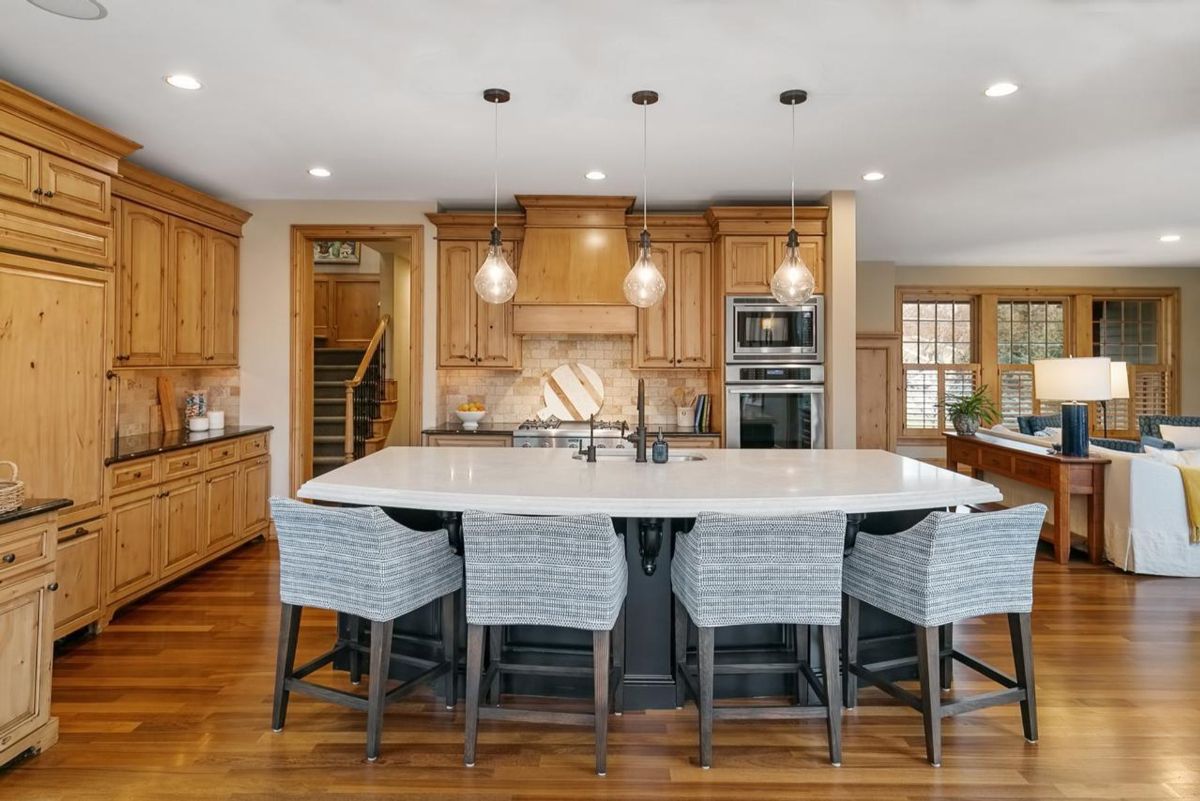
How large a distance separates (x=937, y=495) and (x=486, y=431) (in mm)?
3461

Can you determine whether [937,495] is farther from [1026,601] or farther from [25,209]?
[25,209]

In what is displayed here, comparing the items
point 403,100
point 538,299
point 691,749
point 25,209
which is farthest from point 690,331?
point 25,209

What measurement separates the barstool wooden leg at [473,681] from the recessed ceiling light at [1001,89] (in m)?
3.35

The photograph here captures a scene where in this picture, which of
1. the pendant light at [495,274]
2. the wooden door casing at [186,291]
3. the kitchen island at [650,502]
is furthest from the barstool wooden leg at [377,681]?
the wooden door casing at [186,291]

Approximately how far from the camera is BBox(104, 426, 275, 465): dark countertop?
381 centimetres

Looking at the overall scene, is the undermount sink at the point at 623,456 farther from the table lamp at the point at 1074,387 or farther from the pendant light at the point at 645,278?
the table lamp at the point at 1074,387

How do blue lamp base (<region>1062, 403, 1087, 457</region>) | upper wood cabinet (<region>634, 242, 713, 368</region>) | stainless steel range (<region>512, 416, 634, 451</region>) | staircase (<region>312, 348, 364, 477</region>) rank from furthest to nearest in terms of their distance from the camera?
staircase (<region>312, 348, 364, 477</region>) < upper wood cabinet (<region>634, 242, 713, 368</region>) < stainless steel range (<region>512, 416, 634, 451</region>) < blue lamp base (<region>1062, 403, 1087, 457</region>)

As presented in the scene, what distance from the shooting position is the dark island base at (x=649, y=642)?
8.79 feet

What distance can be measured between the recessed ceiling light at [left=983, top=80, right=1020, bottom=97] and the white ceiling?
0.15 ft

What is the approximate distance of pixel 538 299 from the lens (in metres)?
5.28

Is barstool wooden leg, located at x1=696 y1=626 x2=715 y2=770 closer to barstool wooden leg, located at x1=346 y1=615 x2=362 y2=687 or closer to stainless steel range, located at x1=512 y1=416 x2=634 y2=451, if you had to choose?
barstool wooden leg, located at x1=346 y1=615 x2=362 y2=687

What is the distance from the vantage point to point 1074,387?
4.84 m

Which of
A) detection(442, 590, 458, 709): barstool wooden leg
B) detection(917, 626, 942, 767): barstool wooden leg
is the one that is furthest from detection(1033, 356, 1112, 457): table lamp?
detection(442, 590, 458, 709): barstool wooden leg

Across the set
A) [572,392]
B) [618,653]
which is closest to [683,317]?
[572,392]
